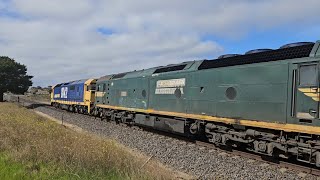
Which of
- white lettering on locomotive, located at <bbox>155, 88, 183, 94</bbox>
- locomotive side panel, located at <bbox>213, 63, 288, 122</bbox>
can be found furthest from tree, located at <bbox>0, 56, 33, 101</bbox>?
locomotive side panel, located at <bbox>213, 63, 288, 122</bbox>

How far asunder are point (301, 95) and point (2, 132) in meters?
9.59

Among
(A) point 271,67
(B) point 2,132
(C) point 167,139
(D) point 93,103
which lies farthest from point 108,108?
(A) point 271,67

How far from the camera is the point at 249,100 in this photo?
12.7m

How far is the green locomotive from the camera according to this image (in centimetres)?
1055

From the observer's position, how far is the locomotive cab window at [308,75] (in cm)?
1025

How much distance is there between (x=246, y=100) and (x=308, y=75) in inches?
108

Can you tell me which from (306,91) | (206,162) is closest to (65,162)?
(206,162)

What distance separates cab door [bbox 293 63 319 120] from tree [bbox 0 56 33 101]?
192 ft

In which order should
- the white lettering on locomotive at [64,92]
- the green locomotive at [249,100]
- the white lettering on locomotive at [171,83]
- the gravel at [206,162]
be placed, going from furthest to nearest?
the white lettering on locomotive at [64,92], the white lettering on locomotive at [171,83], the green locomotive at [249,100], the gravel at [206,162]

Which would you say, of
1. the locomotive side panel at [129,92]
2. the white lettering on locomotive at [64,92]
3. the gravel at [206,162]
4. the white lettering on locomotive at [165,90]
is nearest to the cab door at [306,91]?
the gravel at [206,162]

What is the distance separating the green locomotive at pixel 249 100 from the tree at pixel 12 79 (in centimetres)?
4796

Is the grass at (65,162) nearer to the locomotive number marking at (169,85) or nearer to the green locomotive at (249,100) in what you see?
the green locomotive at (249,100)

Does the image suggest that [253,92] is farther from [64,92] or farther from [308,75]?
[64,92]

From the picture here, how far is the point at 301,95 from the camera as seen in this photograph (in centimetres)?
1066
